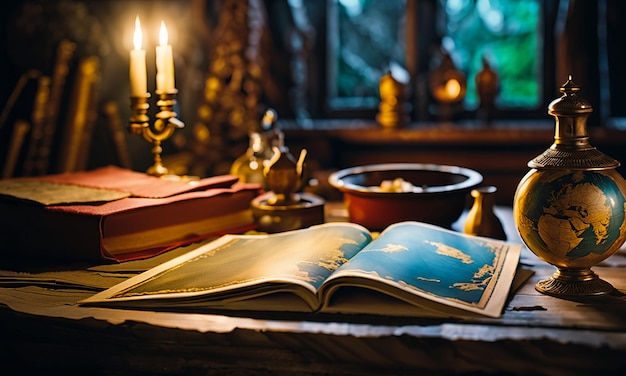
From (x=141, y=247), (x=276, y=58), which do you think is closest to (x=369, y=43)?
(x=276, y=58)

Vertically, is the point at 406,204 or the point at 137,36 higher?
the point at 137,36

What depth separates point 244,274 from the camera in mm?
1302

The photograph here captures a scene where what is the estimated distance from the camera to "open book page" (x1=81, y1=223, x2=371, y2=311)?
123 cm

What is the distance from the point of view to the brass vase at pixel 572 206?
47.8 inches

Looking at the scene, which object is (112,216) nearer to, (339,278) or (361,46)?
→ (339,278)

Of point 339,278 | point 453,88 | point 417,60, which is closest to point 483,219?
point 339,278

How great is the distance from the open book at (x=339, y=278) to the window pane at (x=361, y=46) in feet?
6.36

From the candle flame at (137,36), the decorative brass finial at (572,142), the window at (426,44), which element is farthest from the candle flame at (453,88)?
the decorative brass finial at (572,142)

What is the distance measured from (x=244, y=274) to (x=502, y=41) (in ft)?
7.32

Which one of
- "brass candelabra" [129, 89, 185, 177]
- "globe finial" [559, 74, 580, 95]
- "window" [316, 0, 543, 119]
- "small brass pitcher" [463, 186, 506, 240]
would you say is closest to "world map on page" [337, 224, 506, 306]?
"small brass pitcher" [463, 186, 506, 240]

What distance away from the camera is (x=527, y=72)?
3180mm

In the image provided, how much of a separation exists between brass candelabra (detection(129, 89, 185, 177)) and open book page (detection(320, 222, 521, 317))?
689mm

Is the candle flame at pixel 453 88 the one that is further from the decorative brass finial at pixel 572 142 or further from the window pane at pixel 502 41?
the decorative brass finial at pixel 572 142

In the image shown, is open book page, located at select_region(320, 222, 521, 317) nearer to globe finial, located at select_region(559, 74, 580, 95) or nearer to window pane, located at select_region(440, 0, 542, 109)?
globe finial, located at select_region(559, 74, 580, 95)
